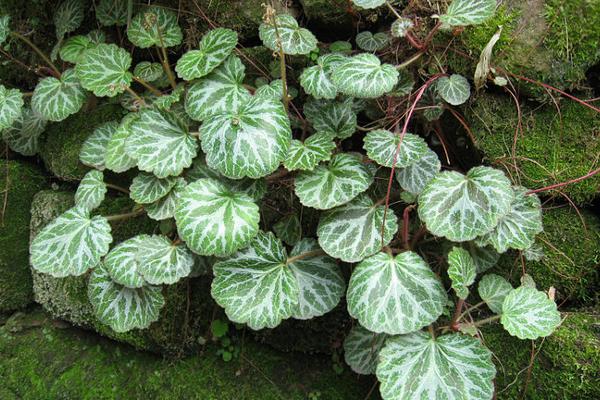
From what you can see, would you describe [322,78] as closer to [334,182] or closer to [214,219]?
[334,182]

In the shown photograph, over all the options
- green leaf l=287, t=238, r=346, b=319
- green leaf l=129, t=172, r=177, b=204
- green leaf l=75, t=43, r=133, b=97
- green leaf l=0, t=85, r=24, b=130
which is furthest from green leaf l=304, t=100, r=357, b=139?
green leaf l=0, t=85, r=24, b=130

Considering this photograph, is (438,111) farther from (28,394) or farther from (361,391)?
(28,394)

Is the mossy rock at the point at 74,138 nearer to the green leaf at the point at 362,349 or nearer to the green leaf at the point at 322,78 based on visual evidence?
the green leaf at the point at 322,78

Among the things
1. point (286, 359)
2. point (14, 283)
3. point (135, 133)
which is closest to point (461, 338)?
point (286, 359)

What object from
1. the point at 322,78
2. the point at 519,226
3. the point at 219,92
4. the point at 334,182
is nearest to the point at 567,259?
the point at 519,226

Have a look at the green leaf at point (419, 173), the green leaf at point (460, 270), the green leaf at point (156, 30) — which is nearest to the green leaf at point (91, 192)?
the green leaf at point (156, 30)

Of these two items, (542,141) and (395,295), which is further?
(542,141)

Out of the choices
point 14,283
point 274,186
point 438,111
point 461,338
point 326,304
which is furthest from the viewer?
point 14,283
